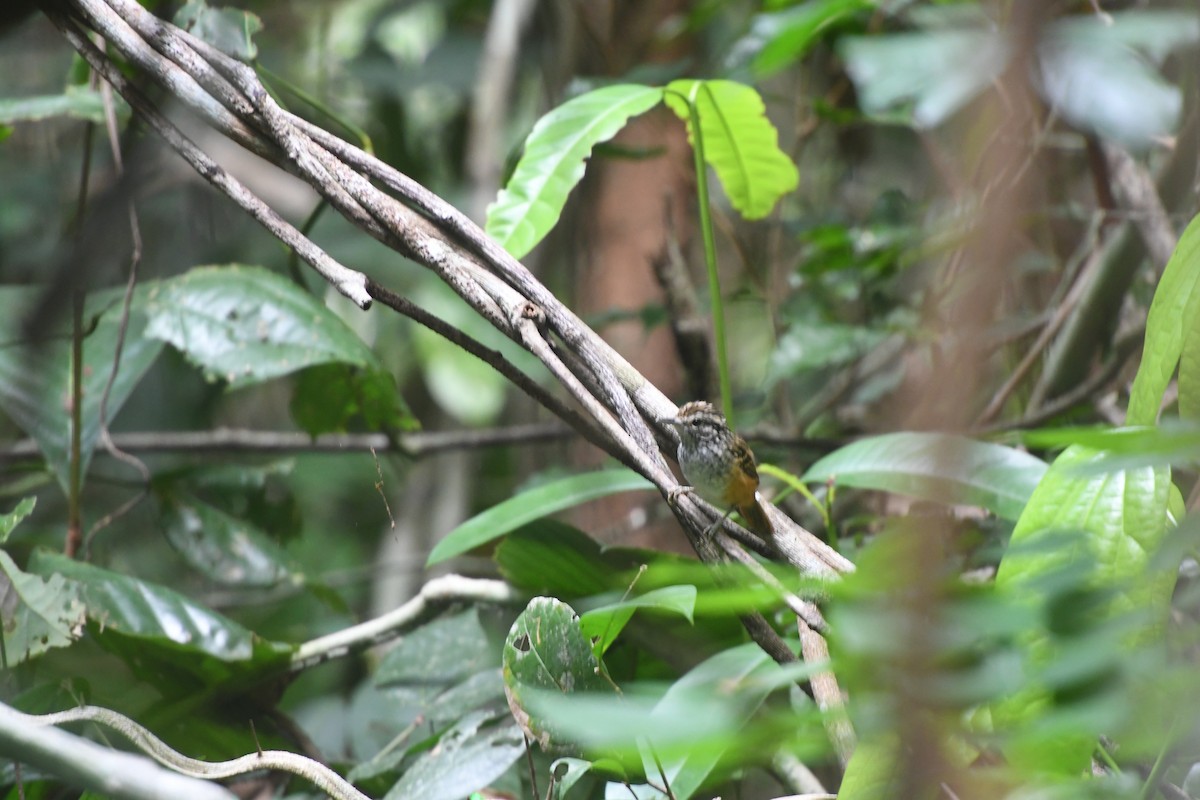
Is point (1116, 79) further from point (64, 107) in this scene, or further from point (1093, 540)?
point (64, 107)

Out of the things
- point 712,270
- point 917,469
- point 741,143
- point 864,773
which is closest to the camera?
point 864,773

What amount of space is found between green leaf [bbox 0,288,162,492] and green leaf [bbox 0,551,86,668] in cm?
30

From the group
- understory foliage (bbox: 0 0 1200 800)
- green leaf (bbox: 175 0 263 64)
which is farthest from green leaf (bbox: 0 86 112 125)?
green leaf (bbox: 175 0 263 64)

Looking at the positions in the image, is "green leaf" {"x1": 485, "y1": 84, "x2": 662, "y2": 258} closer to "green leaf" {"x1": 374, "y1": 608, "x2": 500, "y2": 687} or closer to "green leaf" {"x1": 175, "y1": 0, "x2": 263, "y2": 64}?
"green leaf" {"x1": 175, "y1": 0, "x2": 263, "y2": 64}

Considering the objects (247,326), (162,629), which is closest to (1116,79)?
(247,326)

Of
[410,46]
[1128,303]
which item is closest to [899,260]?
[1128,303]

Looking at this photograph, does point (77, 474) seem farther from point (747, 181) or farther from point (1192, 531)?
point (1192, 531)

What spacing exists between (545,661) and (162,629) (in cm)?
72

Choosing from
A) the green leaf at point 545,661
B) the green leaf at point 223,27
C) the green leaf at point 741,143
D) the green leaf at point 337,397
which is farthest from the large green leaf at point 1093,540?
the green leaf at point 337,397

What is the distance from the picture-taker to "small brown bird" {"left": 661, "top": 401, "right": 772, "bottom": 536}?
0.97 meters

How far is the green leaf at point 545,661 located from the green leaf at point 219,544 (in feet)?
3.59

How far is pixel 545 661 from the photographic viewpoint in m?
0.93

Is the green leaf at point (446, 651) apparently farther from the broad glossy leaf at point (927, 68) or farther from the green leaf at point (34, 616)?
the broad glossy leaf at point (927, 68)

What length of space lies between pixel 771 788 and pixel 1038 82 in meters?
1.13
